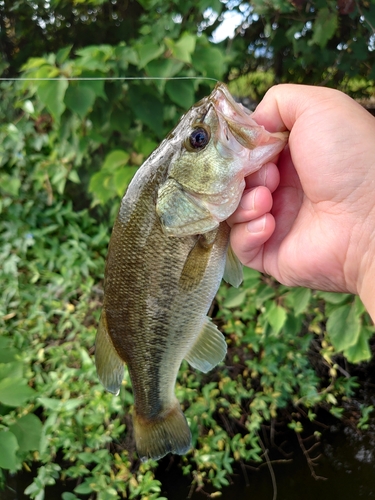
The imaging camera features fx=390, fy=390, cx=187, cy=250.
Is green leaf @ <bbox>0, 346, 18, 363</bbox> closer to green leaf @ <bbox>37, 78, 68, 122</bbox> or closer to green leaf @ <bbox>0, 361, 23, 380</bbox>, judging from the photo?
green leaf @ <bbox>0, 361, 23, 380</bbox>

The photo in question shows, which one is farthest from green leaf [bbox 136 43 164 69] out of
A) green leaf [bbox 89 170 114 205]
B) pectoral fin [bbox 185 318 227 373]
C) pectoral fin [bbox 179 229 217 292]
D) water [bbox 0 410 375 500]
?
water [bbox 0 410 375 500]

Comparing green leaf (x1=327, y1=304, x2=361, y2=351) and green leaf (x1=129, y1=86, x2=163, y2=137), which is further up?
green leaf (x1=129, y1=86, x2=163, y2=137)

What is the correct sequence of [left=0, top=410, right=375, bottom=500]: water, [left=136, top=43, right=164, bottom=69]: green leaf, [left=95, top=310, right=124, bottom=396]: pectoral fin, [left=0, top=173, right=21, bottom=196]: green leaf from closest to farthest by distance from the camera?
[left=95, top=310, right=124, bottom=396]: pectoral fin → [left=136, top=43, right=164, bottom=69]: green leaf → [left=0, top=410, right=375, bottom=500]: water → [left=0, top=173, right=21, bottom=196]: green leaf

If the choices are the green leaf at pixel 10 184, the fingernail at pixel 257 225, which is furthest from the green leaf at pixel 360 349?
the green leaf at pixel 10 184

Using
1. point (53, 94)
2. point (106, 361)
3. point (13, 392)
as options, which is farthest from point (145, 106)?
point (13, 392)

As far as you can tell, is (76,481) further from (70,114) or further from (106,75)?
(106,75)

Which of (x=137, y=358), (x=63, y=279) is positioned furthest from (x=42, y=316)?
(x=137, y=358)
